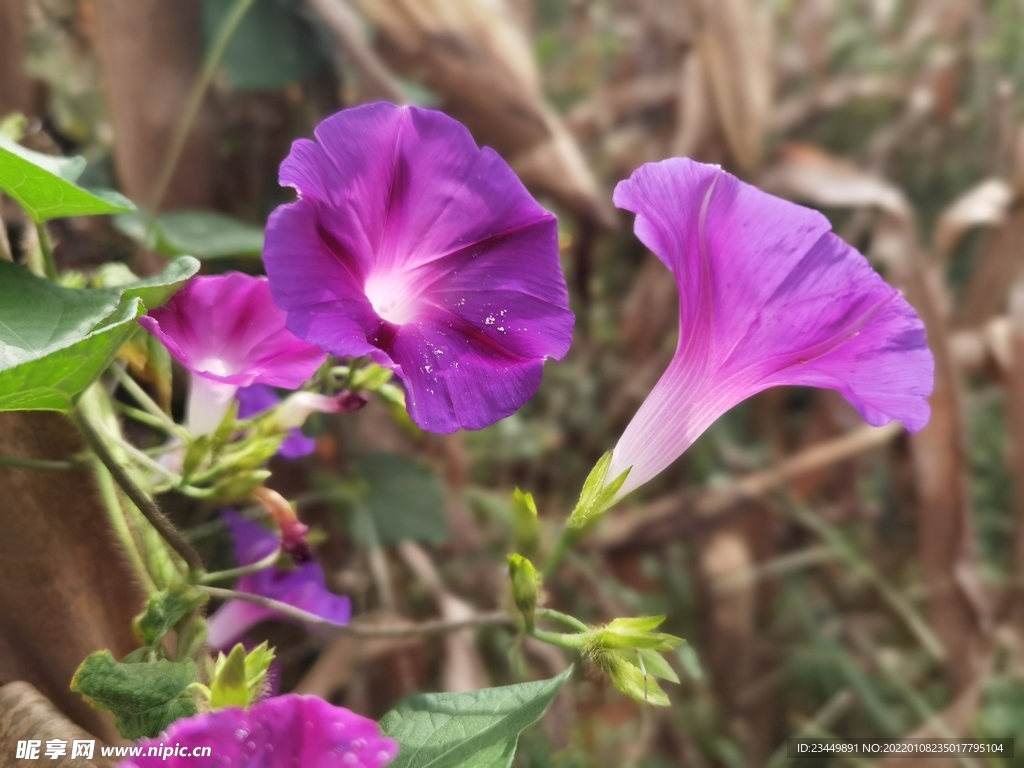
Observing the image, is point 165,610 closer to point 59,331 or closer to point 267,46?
point 59,331

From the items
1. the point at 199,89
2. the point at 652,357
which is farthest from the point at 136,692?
the point at 652,357

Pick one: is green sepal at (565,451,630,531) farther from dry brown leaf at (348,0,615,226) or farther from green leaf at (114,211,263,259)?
dry brown leaf at (348,0,615,226)

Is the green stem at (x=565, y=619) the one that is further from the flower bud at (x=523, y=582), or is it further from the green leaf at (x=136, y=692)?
the green leaf at (x=136, y=692)

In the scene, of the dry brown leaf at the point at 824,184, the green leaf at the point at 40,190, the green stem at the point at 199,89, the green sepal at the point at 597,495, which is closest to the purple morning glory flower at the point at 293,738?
the green sepal at the point at 597,495

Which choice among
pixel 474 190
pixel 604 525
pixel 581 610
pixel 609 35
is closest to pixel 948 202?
pixel 609 35

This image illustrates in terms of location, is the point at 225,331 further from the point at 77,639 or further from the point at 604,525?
the point at 604,525
